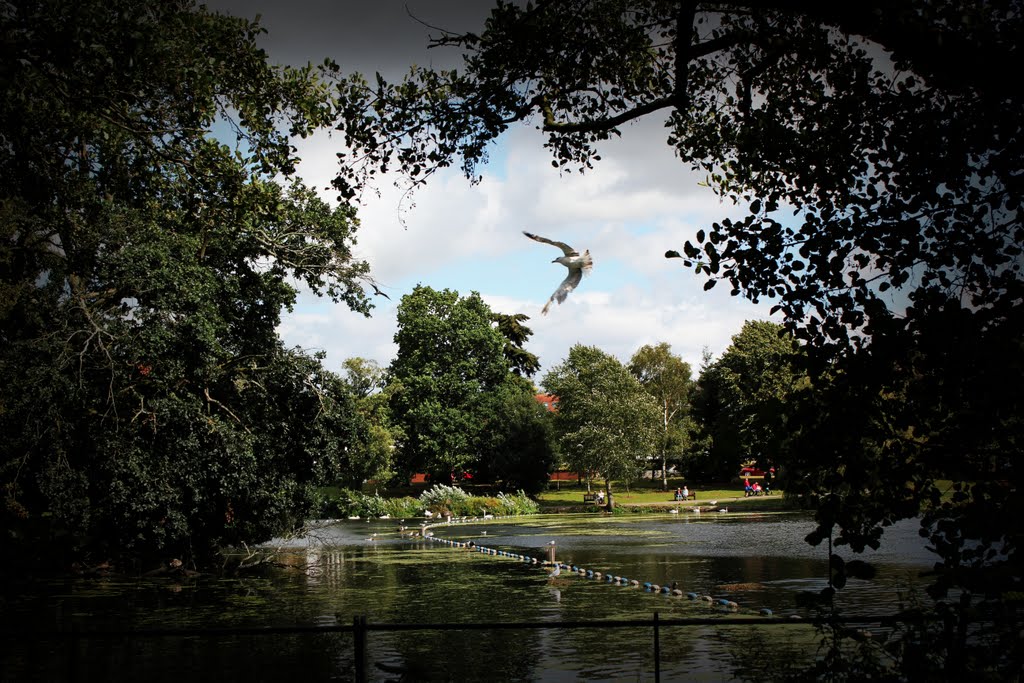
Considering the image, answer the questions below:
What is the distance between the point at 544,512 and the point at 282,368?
37847mm

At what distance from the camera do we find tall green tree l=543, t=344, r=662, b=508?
5909 centimetres

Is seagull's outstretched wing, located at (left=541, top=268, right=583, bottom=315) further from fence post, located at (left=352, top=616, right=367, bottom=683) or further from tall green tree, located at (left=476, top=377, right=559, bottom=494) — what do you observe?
tall green tree, located at (left=476, top=377, right=559, bottom=494)

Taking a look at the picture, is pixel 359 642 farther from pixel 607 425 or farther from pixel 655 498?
pixel 655 498

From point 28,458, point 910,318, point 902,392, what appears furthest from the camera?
point 28,458

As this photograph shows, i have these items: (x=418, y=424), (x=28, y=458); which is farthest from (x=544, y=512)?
(x=28, y=458)

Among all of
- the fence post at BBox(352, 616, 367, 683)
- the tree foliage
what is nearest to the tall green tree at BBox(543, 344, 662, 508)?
the tree foliage

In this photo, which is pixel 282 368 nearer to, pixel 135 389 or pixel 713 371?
pixel 135 389

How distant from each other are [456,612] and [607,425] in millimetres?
42710

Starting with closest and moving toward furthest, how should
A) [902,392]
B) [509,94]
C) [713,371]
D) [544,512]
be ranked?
[902,392]
[509,94]
[544,512]
[713,371]

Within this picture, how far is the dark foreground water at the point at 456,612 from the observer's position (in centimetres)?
1323

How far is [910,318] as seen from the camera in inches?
222

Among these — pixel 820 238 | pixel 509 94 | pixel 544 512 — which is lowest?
pixel 544 512

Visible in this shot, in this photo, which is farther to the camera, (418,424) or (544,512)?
(418,424)

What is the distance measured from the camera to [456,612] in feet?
61.1
